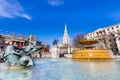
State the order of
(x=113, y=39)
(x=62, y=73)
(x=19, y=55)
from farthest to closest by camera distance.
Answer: (x=113, y=39), (x=19, y=55), (x=62, y=73)

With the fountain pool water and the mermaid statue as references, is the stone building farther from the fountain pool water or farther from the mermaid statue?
the fountain pool water

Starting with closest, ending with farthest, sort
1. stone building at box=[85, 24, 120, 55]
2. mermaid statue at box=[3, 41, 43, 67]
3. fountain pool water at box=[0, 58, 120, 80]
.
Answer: fountain pool water at box=[0, 58, 120, 80]
mermaid statue at box=[3, 41, 43, 67]
stone building at box=[85, 24, 120, 55]

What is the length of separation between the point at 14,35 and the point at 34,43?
50928 millimetres

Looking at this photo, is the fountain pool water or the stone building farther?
the stone building

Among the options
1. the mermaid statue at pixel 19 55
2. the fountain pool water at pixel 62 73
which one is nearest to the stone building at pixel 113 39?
the mermaid statue at pixel 19 55

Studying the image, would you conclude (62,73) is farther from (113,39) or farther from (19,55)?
(113,39)

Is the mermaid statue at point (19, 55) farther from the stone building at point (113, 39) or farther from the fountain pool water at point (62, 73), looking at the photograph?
the stone building at point (113, 39)

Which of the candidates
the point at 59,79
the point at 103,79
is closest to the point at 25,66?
the point at 59,79

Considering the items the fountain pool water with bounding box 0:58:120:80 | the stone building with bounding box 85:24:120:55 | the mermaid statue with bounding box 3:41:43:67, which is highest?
the stone building with bounding box 85:24:120:55

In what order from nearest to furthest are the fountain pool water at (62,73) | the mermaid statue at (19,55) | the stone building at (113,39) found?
the fountain pool water at (62,73)
the mermaid statue at (19,55)
the stone building at (113,39)

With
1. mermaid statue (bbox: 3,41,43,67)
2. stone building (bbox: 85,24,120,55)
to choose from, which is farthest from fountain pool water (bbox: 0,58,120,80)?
stone building (bbox: 85,24,120,55)

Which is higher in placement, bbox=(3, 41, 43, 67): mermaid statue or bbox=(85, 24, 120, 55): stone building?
bbox=(85, 24, 120, 55): stone building

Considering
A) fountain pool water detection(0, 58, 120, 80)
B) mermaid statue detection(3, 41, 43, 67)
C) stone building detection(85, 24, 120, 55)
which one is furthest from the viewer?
stone building detection(85, 24, 120, 55)

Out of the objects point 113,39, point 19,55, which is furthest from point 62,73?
point 113,39
